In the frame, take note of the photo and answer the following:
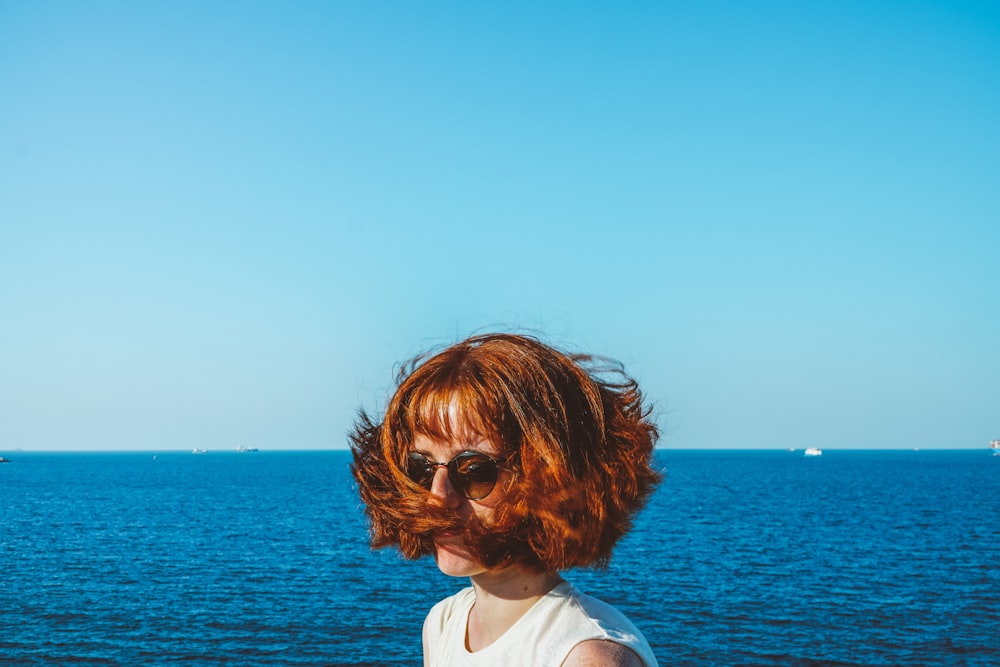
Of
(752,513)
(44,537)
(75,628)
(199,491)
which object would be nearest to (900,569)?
(752,513)

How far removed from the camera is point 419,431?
1955 mm

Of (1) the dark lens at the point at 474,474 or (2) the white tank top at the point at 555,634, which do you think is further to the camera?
(1) the dark lens at the point at 474,474

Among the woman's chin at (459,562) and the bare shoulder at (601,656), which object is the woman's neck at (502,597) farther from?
the bare shoulder at (601,656)

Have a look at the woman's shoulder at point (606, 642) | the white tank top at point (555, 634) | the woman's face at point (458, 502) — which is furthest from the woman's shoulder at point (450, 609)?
the woman's shoulder at point (606, 642)

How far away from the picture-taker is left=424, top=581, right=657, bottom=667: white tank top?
162 cm

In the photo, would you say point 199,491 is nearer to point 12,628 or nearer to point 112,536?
point 112,536

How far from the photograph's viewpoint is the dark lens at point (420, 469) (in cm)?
193

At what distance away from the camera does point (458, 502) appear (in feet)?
6.15

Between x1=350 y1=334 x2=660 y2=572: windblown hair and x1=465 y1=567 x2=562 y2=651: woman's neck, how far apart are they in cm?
6

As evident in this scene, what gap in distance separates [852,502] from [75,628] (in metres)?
82.8

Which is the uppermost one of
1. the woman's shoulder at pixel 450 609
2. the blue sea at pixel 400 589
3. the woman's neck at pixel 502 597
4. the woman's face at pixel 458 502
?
the woman's face at pixel 458 502

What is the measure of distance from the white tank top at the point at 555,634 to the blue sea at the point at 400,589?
23.9 metres

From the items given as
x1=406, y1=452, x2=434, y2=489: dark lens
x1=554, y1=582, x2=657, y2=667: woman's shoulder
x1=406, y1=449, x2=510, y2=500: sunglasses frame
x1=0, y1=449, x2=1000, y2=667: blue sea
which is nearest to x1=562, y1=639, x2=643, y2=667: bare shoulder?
x1=554, y1=582, x2=657, y2=667: woman's shoulder

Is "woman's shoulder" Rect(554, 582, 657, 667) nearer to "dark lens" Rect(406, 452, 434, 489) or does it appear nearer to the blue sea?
"dark lens" Rect(406, 452, 434, 489)
